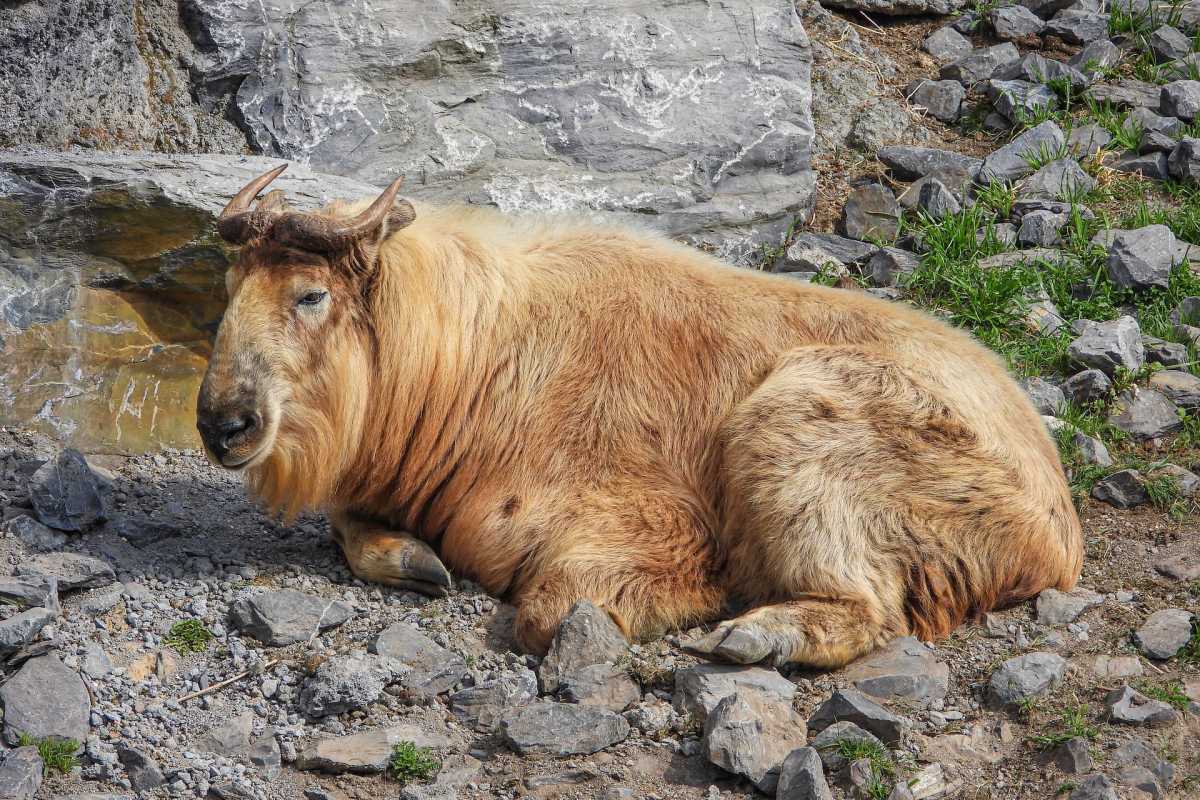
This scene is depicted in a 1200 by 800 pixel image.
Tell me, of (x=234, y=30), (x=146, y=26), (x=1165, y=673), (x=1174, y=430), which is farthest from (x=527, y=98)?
(x=1165, y=673)

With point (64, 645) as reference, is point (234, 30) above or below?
above

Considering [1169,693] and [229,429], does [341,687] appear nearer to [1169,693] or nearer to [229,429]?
[229,429]

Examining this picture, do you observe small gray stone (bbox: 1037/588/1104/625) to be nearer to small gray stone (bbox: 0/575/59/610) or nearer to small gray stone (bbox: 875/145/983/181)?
small gray stone (bbox: 0/575/59/610)

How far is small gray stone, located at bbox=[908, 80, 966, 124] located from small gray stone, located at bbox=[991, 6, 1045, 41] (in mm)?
821

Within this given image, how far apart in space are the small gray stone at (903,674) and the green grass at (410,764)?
162cm

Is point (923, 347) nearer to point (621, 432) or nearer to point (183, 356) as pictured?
point (621, 432)

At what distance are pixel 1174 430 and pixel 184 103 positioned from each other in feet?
19.6

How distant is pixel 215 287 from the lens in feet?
22.7

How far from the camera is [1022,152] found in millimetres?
8820

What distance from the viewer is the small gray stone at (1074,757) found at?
4.17 meters

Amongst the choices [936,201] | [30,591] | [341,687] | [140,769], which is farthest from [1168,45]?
[140,769]

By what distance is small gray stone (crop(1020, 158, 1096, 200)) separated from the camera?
8.54 m

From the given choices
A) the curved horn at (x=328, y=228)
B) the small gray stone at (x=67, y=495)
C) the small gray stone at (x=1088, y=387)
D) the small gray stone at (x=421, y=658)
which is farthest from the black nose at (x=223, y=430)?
the small gray stone at (x=1088, y=387)

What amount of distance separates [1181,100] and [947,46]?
1.94 metres
